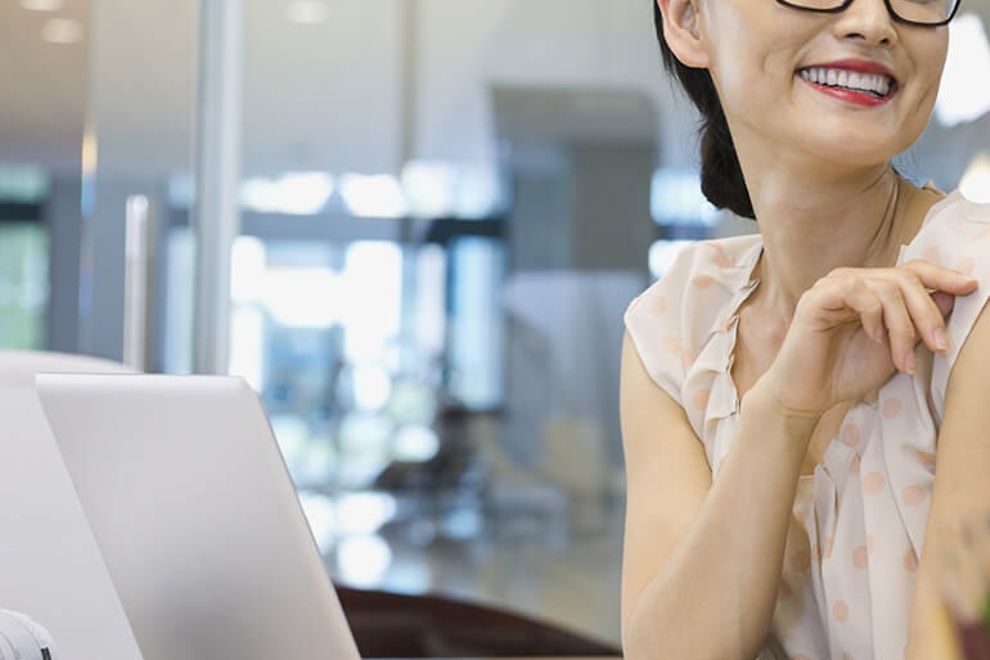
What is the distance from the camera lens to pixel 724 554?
A: 1089 mm

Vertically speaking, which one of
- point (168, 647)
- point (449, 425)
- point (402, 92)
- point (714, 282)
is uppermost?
point (402, 92)

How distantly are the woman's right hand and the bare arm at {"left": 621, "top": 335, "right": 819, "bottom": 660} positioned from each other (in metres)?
0.03

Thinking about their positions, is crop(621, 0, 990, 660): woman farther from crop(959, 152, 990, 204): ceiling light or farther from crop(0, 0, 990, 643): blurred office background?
crop(0, 0, 990, 643): blurred office background

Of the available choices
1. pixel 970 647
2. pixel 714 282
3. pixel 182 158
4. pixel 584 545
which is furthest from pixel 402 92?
pixel 970 647

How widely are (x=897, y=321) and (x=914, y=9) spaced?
0.27 meters

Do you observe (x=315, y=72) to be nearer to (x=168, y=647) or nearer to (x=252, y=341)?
(x=252, y=341)

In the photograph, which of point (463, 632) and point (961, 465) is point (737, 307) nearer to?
point (961, 465)

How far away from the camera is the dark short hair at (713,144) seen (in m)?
1.31

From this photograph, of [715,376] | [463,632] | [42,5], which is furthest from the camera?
[42,5]

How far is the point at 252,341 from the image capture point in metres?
3.36

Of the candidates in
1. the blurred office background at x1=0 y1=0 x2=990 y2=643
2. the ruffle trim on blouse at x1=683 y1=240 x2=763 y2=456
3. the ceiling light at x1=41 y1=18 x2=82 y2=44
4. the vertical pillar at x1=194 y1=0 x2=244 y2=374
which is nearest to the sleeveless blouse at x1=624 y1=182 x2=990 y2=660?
the ruffle trim on blouse at x1=683 y1=240 x2=763 y2=456

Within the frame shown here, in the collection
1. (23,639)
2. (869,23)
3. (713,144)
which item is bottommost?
(23,639)

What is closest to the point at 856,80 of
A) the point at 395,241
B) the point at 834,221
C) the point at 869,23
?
the point at 869,23

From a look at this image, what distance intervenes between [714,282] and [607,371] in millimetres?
2027
